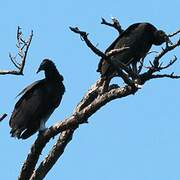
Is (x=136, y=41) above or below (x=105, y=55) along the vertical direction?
above

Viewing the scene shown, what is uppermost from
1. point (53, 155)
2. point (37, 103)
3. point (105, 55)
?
point (37, 103)

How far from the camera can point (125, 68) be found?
617 centimetres

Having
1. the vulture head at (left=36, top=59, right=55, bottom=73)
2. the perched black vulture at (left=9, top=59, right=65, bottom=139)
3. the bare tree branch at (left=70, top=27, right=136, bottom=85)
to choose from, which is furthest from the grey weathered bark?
the vulture head at (left=36, top=59, right=55, bottom=73)

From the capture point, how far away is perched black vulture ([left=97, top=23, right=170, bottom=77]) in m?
7.80

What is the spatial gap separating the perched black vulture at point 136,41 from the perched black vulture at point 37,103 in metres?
0.70

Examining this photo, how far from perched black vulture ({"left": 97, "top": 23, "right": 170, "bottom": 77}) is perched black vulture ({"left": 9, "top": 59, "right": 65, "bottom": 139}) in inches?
27.4

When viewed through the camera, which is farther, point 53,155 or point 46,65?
point 46,65

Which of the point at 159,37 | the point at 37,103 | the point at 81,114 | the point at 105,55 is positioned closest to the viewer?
the point at 105,55

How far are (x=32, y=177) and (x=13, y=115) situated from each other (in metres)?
1.26

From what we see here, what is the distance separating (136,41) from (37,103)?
1.55m

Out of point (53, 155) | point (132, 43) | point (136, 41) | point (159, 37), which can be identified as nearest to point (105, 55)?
point (53, 155)

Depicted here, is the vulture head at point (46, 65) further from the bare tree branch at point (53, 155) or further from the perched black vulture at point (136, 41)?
the bare tree branch at point (53, 155)

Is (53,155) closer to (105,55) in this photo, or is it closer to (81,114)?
(81,114)

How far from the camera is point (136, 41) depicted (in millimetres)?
8211
